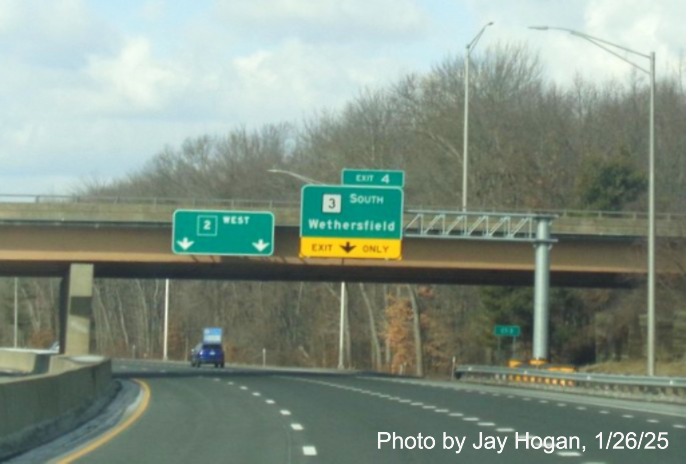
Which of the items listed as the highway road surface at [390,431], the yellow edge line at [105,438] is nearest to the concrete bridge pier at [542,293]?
the highway road surface at [390,431]

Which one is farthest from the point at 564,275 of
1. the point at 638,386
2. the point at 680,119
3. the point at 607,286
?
the point at 680,119

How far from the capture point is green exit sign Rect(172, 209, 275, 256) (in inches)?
1861

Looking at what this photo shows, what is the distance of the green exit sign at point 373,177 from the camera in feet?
153

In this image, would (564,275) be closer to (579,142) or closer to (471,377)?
(471,377)

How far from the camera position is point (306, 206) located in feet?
151

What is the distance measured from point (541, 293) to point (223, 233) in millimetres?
11640

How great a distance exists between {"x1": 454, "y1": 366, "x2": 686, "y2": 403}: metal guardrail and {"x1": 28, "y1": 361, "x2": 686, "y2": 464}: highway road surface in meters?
1.34

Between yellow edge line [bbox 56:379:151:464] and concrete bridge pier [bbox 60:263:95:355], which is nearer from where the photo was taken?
yellow edge line [bbox 56:379:151:464]

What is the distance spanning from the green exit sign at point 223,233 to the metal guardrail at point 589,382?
28.5 ft

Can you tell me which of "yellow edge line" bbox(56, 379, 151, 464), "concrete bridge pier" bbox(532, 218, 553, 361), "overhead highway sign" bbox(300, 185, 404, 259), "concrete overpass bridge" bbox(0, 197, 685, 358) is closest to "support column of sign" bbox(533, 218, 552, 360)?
"concrete bridge pier" bbox(532, 218, 553, 361)

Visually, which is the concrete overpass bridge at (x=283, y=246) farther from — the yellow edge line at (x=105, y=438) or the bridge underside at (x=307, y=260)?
the yellow edge line at (x=105, y=438)

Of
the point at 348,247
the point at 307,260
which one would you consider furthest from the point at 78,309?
the point at 348,247

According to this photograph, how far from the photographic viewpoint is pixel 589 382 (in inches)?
1458

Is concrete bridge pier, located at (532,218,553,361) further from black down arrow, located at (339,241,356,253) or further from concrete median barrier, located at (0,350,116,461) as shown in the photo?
concrete median barrier, located at (0,350,116,461)
